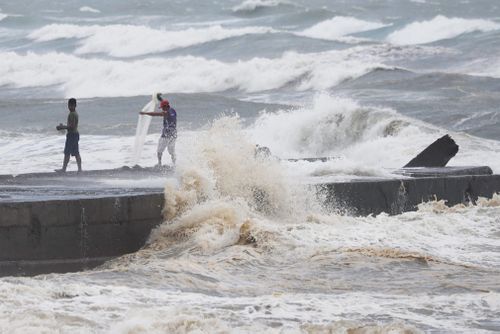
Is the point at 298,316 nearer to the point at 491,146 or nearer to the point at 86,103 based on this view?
the point at 491,146

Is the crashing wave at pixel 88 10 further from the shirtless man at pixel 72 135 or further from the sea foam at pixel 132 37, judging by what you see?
the shirtless man at pixel 72 135

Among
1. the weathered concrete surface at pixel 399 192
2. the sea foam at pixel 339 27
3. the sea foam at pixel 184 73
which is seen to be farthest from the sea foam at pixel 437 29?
the weathered concrete surface at pixel 399 192

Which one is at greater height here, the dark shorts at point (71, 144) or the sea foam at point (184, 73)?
the sea foam at point (184, 73)

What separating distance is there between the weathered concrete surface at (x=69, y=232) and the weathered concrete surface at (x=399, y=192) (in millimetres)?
2463

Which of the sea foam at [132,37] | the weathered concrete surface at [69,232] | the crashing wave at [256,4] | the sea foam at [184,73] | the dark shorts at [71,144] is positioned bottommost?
the weathered concrete surface at [69,232]

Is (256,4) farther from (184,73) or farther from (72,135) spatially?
(72,135)

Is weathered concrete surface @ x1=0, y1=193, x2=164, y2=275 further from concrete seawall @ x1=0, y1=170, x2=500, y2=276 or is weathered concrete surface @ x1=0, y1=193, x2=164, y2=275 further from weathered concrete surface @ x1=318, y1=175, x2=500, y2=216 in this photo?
weathered concrete surface @ x1=318, y1=175, x2=500, y2=216

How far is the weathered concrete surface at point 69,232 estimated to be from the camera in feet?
32.4

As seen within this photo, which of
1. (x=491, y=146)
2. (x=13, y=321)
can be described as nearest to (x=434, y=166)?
(x=491, y=146)

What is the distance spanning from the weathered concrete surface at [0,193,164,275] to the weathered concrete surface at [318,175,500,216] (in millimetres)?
2463

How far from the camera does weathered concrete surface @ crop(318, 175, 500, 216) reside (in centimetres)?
1215

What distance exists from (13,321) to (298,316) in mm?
1982

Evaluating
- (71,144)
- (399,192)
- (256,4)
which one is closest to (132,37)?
(256,4)

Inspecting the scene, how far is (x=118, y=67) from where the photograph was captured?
38594mm
